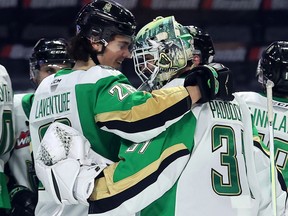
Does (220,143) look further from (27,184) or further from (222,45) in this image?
(222,45)

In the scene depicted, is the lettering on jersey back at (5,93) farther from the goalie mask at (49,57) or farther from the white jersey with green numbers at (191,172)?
the white jersey with green numbers at (191,172)

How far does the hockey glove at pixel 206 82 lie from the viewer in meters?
2.78

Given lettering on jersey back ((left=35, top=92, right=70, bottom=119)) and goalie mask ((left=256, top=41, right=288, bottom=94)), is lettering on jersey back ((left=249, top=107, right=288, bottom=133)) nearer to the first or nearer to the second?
goalie mask ((left=256, top=41, right=288, bottom=94))

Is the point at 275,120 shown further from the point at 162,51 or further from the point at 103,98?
the point at 103,98

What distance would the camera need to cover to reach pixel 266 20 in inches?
252

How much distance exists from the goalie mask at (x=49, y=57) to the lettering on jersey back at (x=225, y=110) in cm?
145

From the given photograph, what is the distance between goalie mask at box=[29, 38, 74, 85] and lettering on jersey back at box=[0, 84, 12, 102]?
1.51 ft

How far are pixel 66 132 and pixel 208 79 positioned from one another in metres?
0.52

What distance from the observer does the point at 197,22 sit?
641 centimetres

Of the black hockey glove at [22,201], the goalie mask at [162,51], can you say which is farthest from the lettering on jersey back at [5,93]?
the goalie mask at [162,51]

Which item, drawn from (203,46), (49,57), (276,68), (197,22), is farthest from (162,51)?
(197,22)

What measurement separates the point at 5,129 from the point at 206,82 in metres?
1.24

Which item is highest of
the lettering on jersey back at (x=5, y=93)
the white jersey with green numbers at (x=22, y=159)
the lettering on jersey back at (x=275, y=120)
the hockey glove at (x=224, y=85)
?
the hockey glove at (x=224, y=85)

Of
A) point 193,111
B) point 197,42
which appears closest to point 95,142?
point 193,111
